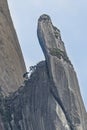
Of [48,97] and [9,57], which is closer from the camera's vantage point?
[48,97]

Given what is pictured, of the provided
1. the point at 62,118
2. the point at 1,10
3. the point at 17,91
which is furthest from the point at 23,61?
the point at 62,118

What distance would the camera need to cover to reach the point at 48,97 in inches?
1346

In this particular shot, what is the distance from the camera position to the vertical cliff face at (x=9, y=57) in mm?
38094

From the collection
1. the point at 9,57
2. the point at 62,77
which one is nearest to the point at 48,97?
the point at 62,77

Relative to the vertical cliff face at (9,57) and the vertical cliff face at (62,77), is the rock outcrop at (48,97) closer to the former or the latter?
the vertical cliff face at (62,77)

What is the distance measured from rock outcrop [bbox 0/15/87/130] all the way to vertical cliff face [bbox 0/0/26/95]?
4.76 feet

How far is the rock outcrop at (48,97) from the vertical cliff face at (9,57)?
1.45m

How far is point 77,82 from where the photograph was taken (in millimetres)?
34625

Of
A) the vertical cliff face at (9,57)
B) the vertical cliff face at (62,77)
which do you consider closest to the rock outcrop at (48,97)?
the vertical cliff face at (62,77)

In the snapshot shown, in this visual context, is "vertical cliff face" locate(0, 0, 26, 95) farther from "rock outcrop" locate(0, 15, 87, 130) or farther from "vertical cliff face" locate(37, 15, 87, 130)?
"vertical cliff face" locate(37, 15, 87, 130)

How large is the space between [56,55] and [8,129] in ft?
10.4

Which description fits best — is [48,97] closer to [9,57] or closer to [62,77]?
[62,77]

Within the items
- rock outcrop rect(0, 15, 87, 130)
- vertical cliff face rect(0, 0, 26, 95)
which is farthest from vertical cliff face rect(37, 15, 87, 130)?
vertical cliff face rect(0, 0, 26, 95)

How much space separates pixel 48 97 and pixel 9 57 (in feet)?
18.9
